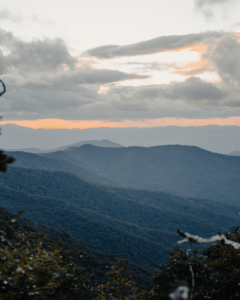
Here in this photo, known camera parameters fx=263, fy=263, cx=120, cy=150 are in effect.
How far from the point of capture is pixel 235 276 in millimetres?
17281

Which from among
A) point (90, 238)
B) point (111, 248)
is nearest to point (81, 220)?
point (90, 238)

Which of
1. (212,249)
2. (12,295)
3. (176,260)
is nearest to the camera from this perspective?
(12,295)

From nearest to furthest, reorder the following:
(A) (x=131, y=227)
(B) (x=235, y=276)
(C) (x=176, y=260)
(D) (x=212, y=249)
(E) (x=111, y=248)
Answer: (B) (x=235, y=276), (C) (x=176, y=260), (D) (x=212, y=249), (E) (x=111, y=248), (A) (x=131, y=227)

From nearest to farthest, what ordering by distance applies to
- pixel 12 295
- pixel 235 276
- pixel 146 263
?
pixel 12 295
pixel 235 276
pixel 146 263

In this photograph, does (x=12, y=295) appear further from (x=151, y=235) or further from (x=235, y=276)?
(x=151, y=235)

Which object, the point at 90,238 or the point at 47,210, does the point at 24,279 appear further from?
the point at 47,210

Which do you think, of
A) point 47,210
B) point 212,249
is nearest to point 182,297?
point 212,249

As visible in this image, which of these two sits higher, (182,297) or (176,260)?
(182,297)

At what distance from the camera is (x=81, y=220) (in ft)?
554

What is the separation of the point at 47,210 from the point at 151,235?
73.0 metres

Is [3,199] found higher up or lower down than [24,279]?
lower down

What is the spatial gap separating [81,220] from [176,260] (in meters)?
152

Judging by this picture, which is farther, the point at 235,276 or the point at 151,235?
the point at 151,235

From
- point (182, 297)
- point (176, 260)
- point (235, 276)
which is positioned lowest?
point (176, 260)
